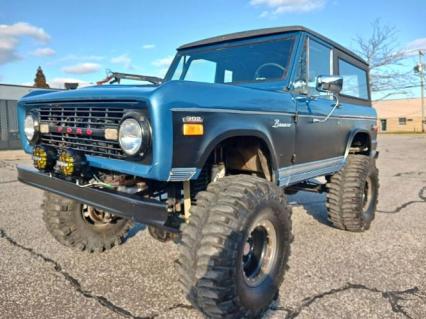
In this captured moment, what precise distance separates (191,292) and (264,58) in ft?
7.54

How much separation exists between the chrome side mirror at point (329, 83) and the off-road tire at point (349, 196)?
153 cm

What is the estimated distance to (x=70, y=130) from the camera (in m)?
2.84

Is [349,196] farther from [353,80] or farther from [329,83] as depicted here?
[329,83]

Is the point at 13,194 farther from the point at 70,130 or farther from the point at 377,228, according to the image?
the point at 377,228

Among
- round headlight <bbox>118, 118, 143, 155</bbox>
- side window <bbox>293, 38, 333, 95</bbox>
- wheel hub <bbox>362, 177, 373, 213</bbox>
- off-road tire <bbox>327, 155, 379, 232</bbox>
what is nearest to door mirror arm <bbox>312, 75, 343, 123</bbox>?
side window <bbox>293, 38, 333, 95</bbox>

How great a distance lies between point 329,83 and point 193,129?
1.60 metres

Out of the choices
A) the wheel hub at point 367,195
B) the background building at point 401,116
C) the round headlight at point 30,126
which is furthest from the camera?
the background building at point 401,116

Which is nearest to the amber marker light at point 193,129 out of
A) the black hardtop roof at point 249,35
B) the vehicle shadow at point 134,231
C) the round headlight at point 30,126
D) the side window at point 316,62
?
the round headlight at point 30,126

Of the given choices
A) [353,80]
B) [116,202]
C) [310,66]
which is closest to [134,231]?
[116,202]

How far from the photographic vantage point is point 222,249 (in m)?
2.40

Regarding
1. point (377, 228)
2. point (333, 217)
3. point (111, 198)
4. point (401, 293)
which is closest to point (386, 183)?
point (377, 228)

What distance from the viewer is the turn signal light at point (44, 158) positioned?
294cm

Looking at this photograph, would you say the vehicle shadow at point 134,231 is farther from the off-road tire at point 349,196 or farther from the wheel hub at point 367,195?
the wheel hub at point 367,195

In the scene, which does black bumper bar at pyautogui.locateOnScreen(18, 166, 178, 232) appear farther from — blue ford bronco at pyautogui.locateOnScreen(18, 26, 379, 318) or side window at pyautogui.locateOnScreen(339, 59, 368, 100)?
side window at pyautogui.locateOnScreen(339, 59, 368, 100)
